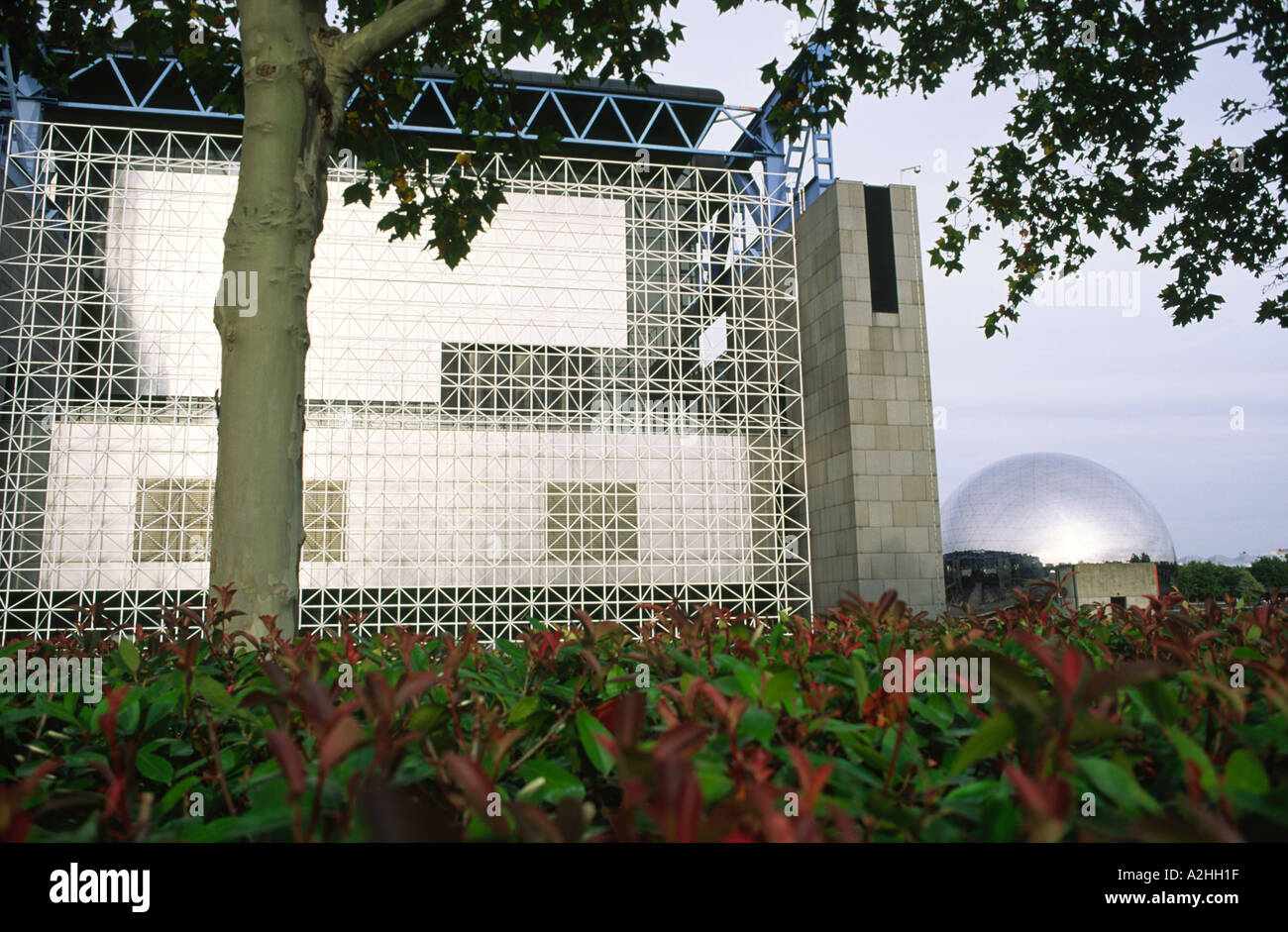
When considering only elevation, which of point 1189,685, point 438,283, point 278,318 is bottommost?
point 1189,685

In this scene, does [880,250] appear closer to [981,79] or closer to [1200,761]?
[981,79]

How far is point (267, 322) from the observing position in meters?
2.54

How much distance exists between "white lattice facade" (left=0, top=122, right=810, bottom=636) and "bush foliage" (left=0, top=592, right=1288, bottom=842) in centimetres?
1405

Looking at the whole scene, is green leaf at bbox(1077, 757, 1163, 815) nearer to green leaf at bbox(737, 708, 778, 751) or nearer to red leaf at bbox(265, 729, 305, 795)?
green leaf at bbox(737, 708, 778, 751)

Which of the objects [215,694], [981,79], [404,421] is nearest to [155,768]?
[215,694]

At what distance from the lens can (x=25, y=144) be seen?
16.5 m

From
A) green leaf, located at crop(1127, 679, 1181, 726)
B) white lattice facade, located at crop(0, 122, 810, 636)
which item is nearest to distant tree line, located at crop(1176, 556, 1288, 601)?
white lattice facade, located at crop(0, 122, 810, 636)

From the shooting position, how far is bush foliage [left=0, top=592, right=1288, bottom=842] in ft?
1.81

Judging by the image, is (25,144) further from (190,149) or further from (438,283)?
(438,283)

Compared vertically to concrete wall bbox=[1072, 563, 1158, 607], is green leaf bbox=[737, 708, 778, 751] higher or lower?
lower

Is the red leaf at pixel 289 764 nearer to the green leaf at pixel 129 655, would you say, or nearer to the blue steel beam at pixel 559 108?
the green leaf at pixel 129 655
